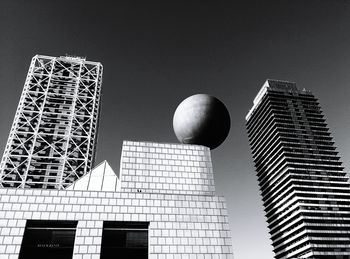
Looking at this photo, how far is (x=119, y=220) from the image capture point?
25469 millimetres

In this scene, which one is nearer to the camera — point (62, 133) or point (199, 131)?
point (199, 131)

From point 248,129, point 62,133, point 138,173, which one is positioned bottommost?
point 138,173

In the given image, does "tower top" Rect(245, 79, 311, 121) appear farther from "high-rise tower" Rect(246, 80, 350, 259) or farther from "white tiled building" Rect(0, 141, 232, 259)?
"white tiled building" Rect(0, 141, 232, 259)

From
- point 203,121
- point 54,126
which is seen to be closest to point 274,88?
point 54,126

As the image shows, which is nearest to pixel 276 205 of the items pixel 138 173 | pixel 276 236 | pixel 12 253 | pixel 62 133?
pixel 276 236

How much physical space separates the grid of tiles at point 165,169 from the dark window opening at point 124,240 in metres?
3.52

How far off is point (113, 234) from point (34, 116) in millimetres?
66771

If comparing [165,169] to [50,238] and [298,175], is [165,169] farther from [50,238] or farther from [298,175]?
[298,175]

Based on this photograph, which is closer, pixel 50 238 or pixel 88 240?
pixel 88 240

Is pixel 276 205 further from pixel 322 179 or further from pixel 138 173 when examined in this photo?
pixel 138 173

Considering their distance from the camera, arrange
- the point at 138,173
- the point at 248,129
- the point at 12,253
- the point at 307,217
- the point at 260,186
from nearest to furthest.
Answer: the point at 12,253, the point at 138,173, the point at 307,217, the point at 260,186, the point at 248,129

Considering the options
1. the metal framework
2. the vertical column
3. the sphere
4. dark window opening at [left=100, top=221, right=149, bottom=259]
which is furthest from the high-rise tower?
the vertical column

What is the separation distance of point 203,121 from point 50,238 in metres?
18.3

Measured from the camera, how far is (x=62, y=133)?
8225 cm
